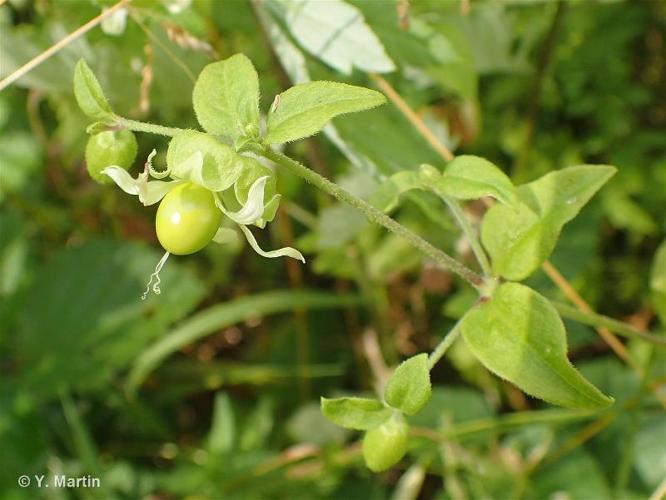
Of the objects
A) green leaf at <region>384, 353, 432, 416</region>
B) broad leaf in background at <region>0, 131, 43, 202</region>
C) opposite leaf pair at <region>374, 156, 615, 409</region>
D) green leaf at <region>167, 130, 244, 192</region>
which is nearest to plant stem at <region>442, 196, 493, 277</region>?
opposite leaf pair at <region>374, 156, 615, 409</region>

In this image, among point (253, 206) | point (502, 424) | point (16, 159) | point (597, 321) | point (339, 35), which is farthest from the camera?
point (16, 159)

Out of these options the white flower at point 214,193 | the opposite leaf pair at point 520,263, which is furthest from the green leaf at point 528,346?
the white flower at point 214,193

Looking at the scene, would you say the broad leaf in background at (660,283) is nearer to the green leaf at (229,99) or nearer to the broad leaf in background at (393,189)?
the broad leaf in background at (393,189)

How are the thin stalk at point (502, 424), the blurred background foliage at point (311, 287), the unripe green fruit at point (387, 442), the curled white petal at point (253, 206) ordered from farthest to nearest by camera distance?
the blurred background foliage at point (311, 287) < the thin stalk at point (502, 424) < the unripe green fruit at point (387, 442) < the curled white petal at point (253, 206)

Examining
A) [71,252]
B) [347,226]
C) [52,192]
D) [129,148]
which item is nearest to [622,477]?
[347,226]

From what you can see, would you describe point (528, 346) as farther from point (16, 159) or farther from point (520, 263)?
point (16, 159)

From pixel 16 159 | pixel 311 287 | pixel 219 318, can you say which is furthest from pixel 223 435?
pixel 16 159
